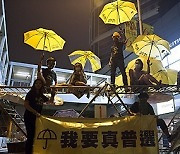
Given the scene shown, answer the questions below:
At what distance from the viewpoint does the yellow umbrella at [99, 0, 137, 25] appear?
27.3ft

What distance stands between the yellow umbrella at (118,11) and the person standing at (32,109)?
436 cm

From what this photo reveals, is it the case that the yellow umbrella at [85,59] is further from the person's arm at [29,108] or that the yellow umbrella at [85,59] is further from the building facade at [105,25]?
the building facade at [105,25]

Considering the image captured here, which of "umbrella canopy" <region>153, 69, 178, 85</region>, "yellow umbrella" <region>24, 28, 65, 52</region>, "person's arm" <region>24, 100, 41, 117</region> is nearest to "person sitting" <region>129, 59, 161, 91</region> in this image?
"umbrella canopy" <region>153, 69, 178, 85</region>

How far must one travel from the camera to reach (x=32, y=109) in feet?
15.6

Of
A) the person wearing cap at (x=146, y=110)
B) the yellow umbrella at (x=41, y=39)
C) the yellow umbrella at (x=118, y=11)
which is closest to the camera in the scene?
the person wearing cap at (x=146, y=110)

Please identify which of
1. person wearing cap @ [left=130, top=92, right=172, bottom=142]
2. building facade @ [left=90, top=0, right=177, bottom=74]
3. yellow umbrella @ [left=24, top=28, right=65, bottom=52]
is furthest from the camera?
building facade @ [left=90, top=0, right=177, bottom=74]

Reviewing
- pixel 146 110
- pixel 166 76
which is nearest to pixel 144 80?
pixel 146 110

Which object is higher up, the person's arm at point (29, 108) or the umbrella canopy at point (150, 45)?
the umbrella canopy at point (150, 45)

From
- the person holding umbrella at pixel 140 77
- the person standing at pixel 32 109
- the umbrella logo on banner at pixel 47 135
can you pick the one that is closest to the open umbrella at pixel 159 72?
the person holding umbrella at pixel 140 77

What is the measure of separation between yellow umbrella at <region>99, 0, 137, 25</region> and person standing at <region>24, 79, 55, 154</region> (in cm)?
436

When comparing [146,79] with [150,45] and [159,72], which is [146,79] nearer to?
[150,45]

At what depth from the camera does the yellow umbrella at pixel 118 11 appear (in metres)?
8.32

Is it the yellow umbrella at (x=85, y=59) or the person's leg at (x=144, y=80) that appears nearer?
the person's leg at (x=144, y=80)

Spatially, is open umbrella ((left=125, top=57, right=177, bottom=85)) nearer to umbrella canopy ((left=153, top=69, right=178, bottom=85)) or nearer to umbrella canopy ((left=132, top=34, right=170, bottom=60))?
umbrella canopy ((left=153, top=69, right=178, bottom=85))
